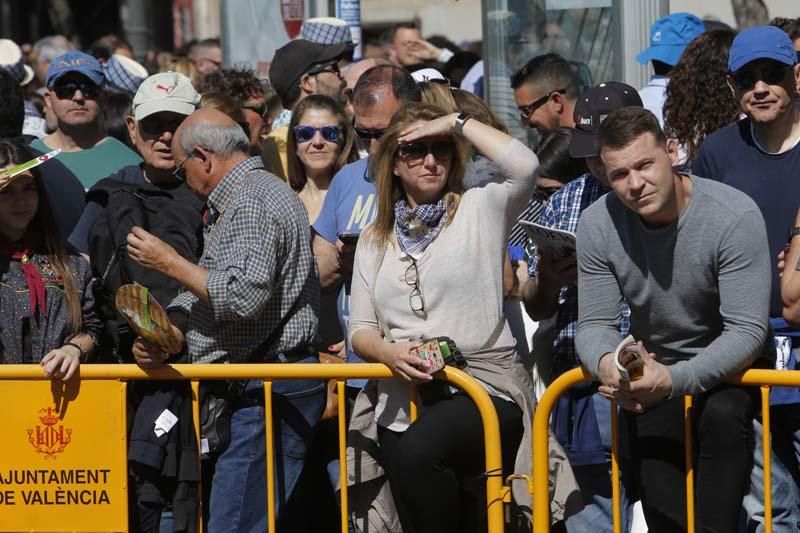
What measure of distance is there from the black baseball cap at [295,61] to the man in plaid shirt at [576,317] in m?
2.80

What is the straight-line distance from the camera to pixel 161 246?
4832mm

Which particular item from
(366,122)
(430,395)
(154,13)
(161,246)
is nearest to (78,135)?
(366,122)

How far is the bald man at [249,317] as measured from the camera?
499cm

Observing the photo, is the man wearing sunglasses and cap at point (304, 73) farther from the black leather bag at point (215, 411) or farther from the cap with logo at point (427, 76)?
the black leather bag at point (215, 411)

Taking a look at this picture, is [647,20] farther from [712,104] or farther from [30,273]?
[30,273]

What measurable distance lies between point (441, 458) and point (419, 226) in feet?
2.84

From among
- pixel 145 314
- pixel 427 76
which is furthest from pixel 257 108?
pixel 145 314

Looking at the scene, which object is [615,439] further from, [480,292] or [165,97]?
[165,97]

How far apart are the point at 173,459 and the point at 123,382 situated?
355 mm

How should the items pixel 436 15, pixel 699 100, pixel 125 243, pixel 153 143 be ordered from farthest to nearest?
1. pixel 436 15
2. pixel 153 143
3. pixel 699 100
4. pixel 125 243

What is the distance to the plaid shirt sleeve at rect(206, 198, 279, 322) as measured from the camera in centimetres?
486

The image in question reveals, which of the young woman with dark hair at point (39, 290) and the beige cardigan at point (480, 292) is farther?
the young woman with dark hair at point (39, 290)

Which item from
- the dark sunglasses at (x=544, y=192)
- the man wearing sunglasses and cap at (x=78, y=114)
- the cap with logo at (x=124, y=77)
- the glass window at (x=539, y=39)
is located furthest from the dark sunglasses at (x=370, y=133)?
the cap with logo at (x=124, y=77)

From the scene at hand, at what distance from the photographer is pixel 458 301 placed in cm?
486
